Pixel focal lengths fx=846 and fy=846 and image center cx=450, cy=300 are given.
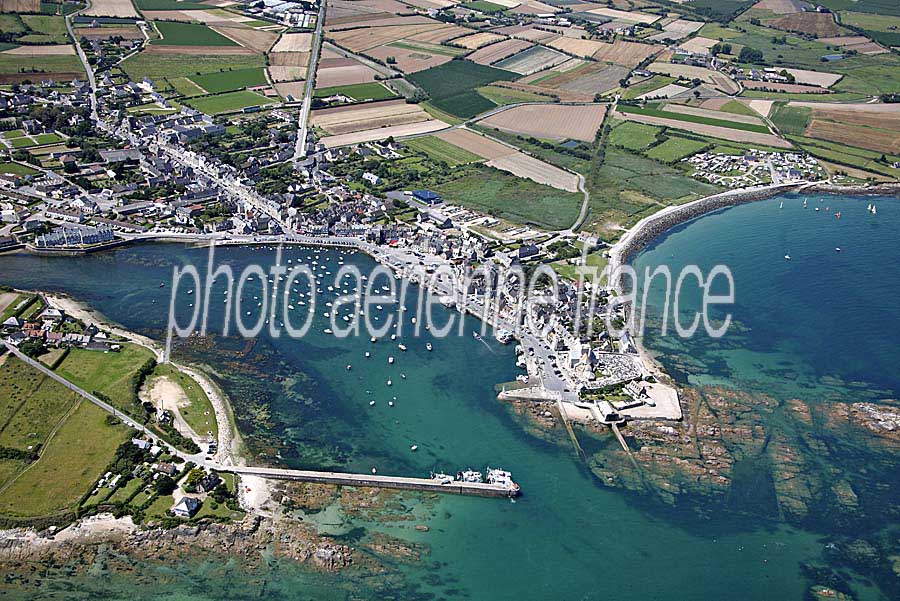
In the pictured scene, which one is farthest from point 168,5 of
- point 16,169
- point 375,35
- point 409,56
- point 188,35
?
point 16,169

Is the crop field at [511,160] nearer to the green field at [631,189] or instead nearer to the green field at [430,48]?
the green field at [631,189]

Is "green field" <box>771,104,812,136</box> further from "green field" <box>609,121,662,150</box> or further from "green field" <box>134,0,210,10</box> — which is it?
"green field" <box>134,0,210,10</box>

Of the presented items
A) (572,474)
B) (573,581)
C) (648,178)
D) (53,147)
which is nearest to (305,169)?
(53,147)

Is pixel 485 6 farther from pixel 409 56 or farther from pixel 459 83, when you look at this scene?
pixel 459 83

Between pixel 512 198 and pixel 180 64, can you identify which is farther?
pixel 180 64

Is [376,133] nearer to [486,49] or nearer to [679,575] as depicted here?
[486,49]

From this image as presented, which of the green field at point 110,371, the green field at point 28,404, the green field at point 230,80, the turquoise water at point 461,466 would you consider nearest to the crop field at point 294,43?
the green field at point 230,80
